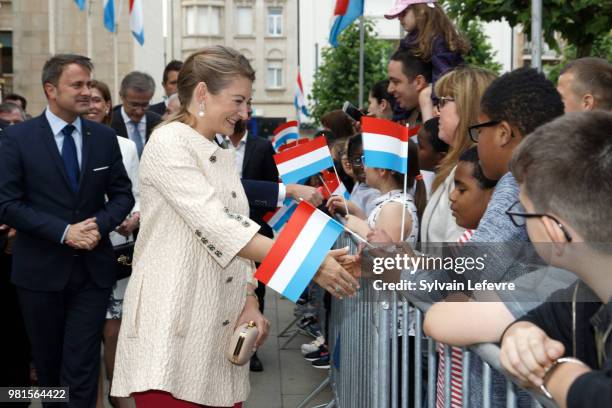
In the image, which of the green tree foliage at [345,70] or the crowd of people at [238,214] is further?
the green tree foliage at [345,70]

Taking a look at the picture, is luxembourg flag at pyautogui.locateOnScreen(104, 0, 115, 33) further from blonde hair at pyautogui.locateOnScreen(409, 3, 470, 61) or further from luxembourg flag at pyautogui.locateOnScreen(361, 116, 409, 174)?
luxembourg flag at pyautogui.locateOnScreen(361, 116, 409, 174)

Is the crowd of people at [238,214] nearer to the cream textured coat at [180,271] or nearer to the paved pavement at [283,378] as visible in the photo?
the cream textured coat at [180,271]

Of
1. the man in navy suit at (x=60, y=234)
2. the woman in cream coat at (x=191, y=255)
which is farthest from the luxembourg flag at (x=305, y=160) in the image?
the woman in cream coat at (x=191, y=255)

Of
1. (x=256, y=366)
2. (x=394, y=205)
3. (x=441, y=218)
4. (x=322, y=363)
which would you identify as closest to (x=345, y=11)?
(x=322, y=363)

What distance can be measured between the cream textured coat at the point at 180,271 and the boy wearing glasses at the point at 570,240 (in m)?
1.55

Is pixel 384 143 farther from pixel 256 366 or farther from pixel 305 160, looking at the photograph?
pixel 256 366

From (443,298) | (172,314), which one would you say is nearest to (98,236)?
(172,314)

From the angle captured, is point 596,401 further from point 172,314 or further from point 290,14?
point 290,14

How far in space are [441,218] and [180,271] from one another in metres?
1.08

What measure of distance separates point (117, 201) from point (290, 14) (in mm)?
63683

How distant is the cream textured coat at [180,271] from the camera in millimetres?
3176

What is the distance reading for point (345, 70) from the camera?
3788cm

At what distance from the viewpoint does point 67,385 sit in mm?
4766

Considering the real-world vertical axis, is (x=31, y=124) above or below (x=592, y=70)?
below
